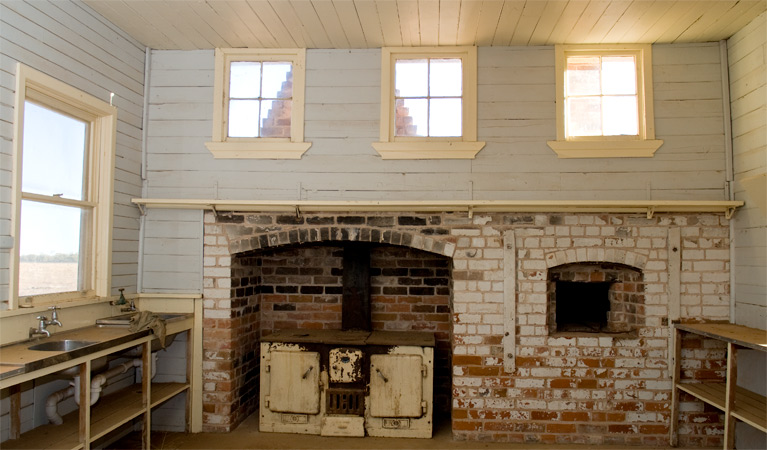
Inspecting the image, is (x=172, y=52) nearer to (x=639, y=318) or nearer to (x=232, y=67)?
(x=232, y=67)

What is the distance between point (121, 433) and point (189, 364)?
727 mm

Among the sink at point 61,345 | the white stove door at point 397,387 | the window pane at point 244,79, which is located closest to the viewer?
the sink at point 61,345

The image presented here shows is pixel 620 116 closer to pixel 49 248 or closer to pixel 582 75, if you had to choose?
pixel 582 75

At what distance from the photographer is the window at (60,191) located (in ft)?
10.3

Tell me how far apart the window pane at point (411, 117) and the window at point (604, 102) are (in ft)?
3.50

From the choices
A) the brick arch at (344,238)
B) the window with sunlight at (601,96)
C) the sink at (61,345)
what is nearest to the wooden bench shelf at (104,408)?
the sink at (61,345)

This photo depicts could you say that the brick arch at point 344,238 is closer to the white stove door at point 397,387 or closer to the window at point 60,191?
the white stove door at point 397,387

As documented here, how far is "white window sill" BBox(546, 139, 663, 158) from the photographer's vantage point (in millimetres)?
4043

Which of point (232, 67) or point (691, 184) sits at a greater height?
point (232, 67)

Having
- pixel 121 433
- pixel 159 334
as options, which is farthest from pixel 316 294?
pixel 121 433

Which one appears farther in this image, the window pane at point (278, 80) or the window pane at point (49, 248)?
the window pane at point (278, 80)

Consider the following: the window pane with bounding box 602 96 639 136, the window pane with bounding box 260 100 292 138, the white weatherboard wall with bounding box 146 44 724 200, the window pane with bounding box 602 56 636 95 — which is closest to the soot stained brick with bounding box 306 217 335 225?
the white weatherboard wall with bounding box 146 44 724 200

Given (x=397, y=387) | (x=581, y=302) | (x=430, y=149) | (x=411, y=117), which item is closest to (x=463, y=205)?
(x=430, y=149)

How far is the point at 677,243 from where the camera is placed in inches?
158
